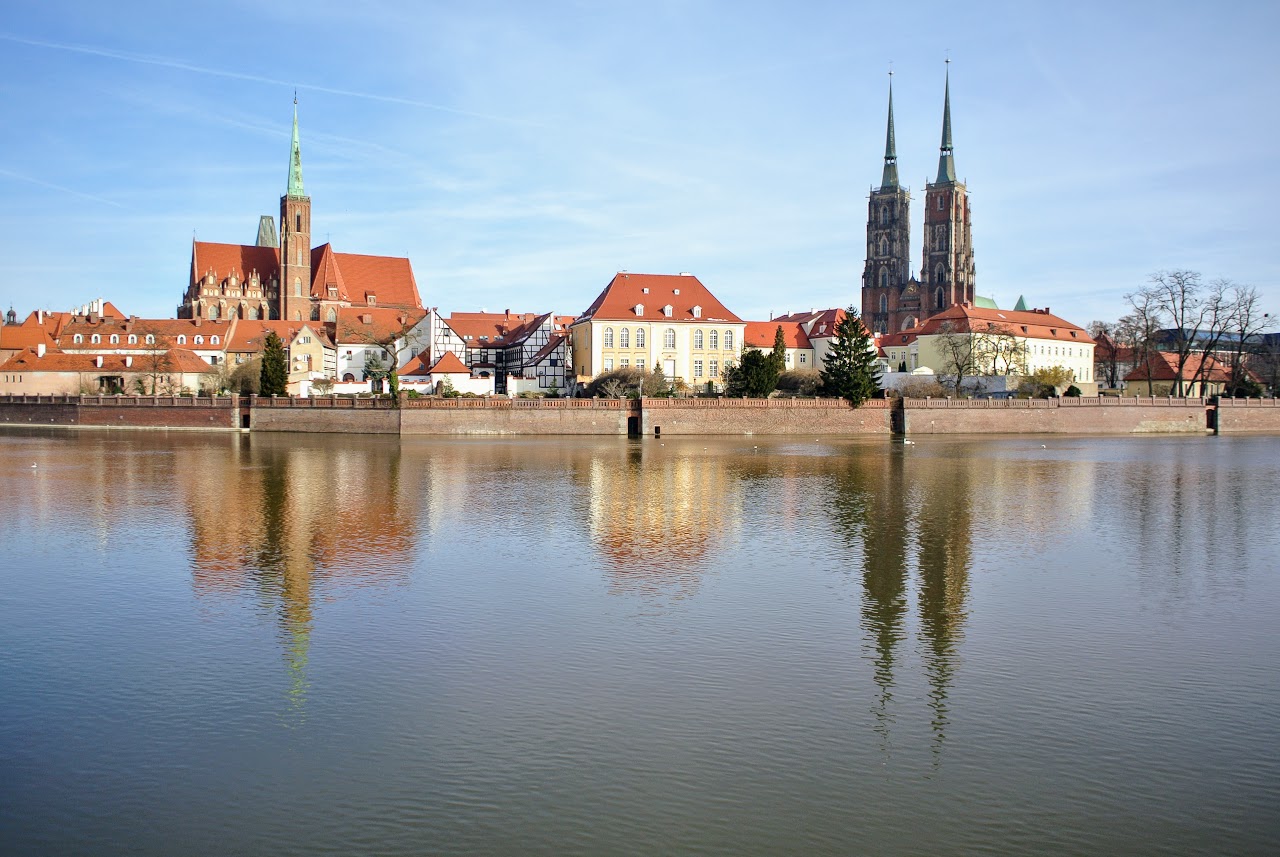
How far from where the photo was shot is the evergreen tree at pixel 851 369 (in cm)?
5831

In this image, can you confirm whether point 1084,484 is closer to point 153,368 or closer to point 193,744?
point 193,744

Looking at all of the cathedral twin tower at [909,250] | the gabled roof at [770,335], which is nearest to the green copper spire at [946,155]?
the cathedral twin tower at [909,250]

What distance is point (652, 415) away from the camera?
5609cm

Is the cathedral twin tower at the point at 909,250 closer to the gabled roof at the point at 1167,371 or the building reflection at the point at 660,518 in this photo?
the gabled roof at the point at 1167,371

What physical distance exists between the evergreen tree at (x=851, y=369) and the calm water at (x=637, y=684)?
3595 centimetres

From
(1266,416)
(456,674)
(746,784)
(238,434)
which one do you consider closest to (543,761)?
(746,784)

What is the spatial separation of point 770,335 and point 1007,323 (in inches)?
736

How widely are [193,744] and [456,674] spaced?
2.60 metres

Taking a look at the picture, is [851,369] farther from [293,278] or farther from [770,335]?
[293,278]

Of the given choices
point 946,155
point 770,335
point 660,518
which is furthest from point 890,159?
point 660,518

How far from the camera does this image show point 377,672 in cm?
1048

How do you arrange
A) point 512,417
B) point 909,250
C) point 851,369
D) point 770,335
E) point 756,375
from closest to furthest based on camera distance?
1. point 512,417
2. point 851,369
3. point 756,375
4. point 770,335
5. point 909,250

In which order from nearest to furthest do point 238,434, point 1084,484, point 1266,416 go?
point 1084,484 < point 238,434 < point 1266,416

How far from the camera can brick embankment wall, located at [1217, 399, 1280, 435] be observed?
65188 mm
